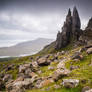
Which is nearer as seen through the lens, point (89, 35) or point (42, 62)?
point (42, 62)

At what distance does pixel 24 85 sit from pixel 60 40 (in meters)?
182

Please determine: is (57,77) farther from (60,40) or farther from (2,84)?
(60,40)

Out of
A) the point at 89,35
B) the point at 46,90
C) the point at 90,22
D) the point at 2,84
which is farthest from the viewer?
the point at 90,22

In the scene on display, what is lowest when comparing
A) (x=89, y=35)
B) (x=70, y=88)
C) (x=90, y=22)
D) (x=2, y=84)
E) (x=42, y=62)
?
(x=2, y=84)

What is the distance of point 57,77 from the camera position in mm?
20641

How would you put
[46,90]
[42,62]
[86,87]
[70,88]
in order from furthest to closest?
[42,62] → [46,90] → [70,88] → [86,87]

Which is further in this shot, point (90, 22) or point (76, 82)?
point (90, 22)

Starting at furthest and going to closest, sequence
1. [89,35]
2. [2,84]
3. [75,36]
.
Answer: [75,36] → [89,35] → [2,84]

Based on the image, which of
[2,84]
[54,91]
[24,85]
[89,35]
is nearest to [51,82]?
[54,91]

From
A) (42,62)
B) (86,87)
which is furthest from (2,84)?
(86,87)

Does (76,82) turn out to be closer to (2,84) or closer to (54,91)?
(54,91)

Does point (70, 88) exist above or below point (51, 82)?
above

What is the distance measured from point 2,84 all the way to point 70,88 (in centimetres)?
3923

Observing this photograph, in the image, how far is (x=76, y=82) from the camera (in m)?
15.5
